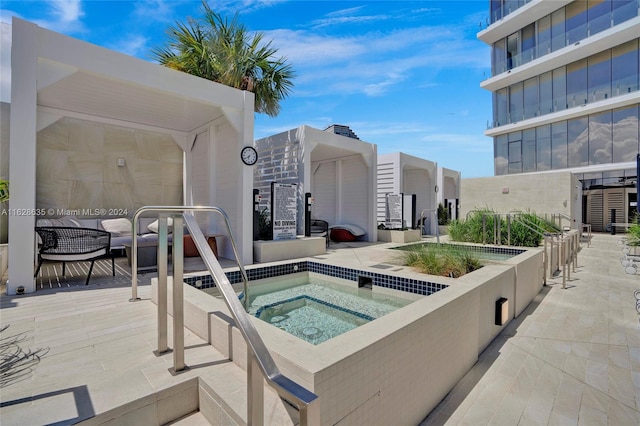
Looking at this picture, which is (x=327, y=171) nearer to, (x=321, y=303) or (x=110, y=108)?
(x=110, y=108)

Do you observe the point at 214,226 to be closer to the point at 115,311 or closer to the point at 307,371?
the point at 115,311

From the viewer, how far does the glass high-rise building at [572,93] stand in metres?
14.3

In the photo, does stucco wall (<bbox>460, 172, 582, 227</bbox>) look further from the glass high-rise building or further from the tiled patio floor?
the tiled patio floor

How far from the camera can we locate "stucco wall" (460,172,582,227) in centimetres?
1209

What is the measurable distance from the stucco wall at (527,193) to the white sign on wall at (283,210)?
25.1 feet

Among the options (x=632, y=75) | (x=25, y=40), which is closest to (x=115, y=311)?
(x=25, y=40)

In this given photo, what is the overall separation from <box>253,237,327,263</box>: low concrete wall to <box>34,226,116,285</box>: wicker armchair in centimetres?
250

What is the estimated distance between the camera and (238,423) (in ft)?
4.94

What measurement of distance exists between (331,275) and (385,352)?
2.99 metres

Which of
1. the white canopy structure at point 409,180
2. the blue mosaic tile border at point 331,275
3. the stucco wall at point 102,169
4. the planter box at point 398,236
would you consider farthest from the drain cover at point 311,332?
the planter box at point 398,236

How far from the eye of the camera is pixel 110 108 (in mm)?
5918

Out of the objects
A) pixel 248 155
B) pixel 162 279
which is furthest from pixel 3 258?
pixel 162 279

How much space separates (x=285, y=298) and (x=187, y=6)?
7.69m

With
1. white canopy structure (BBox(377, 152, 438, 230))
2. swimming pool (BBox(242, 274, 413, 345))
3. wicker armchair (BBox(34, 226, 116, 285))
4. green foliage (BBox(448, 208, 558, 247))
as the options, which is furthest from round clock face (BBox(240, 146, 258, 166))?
green foliage (BBox(448, 208, 558, 247))
